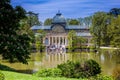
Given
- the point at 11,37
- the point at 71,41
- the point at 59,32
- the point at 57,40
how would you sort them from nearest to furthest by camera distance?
the point at 11,37
the point at 71,41
the point at 57,40
the point at 59,32

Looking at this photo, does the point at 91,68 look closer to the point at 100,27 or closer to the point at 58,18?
the point at 100,27

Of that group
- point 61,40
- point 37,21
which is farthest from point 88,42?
point 37,21

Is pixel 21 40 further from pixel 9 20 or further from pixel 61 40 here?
A: pixel 61 40

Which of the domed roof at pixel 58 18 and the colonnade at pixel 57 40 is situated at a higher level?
the domed roof at pixel 58 18

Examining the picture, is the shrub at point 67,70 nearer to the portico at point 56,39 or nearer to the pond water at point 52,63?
the pond water at point 52,63

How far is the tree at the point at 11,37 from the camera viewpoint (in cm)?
2572

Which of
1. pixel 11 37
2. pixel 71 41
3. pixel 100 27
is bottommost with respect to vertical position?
pixel 71 41

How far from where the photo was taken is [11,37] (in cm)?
2605

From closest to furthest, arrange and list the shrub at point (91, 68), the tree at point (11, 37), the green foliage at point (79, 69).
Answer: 1. the green foliage at point (79, 69)
2. the shrub at point (91, 68)
3. the tree at point (11, 37)

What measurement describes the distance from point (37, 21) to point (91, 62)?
93.6 meters

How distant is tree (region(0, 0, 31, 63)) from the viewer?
25719 mm

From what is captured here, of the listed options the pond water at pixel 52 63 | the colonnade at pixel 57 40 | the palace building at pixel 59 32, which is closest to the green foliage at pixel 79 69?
the pond water at pixel 52 63

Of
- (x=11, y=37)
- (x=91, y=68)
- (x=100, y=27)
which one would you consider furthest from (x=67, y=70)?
(x=100, y=27)

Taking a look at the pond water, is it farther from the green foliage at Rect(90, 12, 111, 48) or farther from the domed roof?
the domed roof
